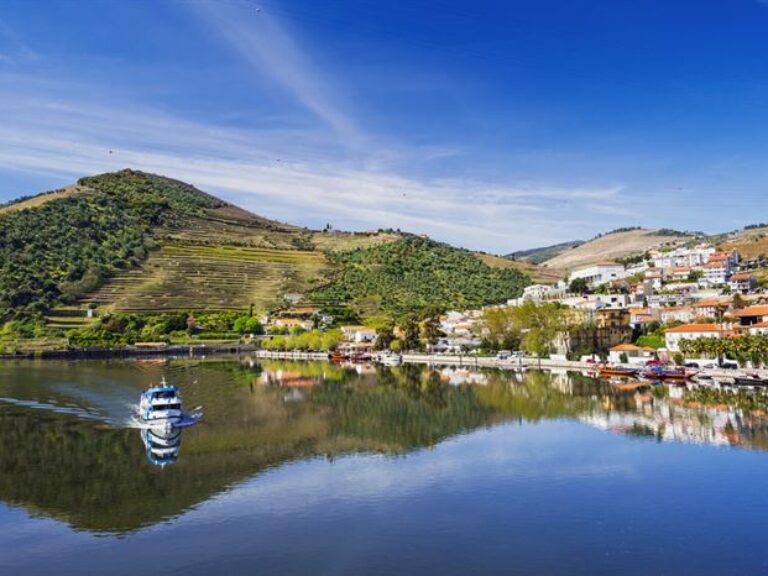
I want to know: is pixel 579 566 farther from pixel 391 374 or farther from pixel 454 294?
pixel 454 294

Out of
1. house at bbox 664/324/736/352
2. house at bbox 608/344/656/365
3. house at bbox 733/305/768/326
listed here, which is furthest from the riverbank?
house at bbox 733/305/768/326

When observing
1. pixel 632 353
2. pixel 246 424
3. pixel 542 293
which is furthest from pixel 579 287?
pixel 246 424

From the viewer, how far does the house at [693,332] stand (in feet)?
259

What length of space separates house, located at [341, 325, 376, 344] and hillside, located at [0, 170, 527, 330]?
27.0 metres

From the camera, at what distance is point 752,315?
83500 mm

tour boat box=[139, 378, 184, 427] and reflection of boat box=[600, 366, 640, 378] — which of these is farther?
reflection of boat box=[600, 366, 640, 378]

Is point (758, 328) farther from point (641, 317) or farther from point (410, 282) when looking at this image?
point (410, 282)

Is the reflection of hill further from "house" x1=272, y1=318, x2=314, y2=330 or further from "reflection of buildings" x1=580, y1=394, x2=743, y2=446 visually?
"house" x1=272, y1=318, x2=314, y2=330

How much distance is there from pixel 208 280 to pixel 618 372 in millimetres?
107497

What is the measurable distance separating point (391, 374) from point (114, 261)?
95010 millimetres

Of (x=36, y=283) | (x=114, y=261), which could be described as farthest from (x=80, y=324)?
(x=114, y=261)

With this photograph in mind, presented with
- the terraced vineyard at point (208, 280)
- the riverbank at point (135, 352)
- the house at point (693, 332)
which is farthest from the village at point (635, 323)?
the riverbank at point (135, 352)

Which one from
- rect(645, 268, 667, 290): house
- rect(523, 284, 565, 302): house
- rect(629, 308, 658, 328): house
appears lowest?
rect(629, 308, 658, 328): house

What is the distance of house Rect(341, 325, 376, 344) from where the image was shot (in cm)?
12825
